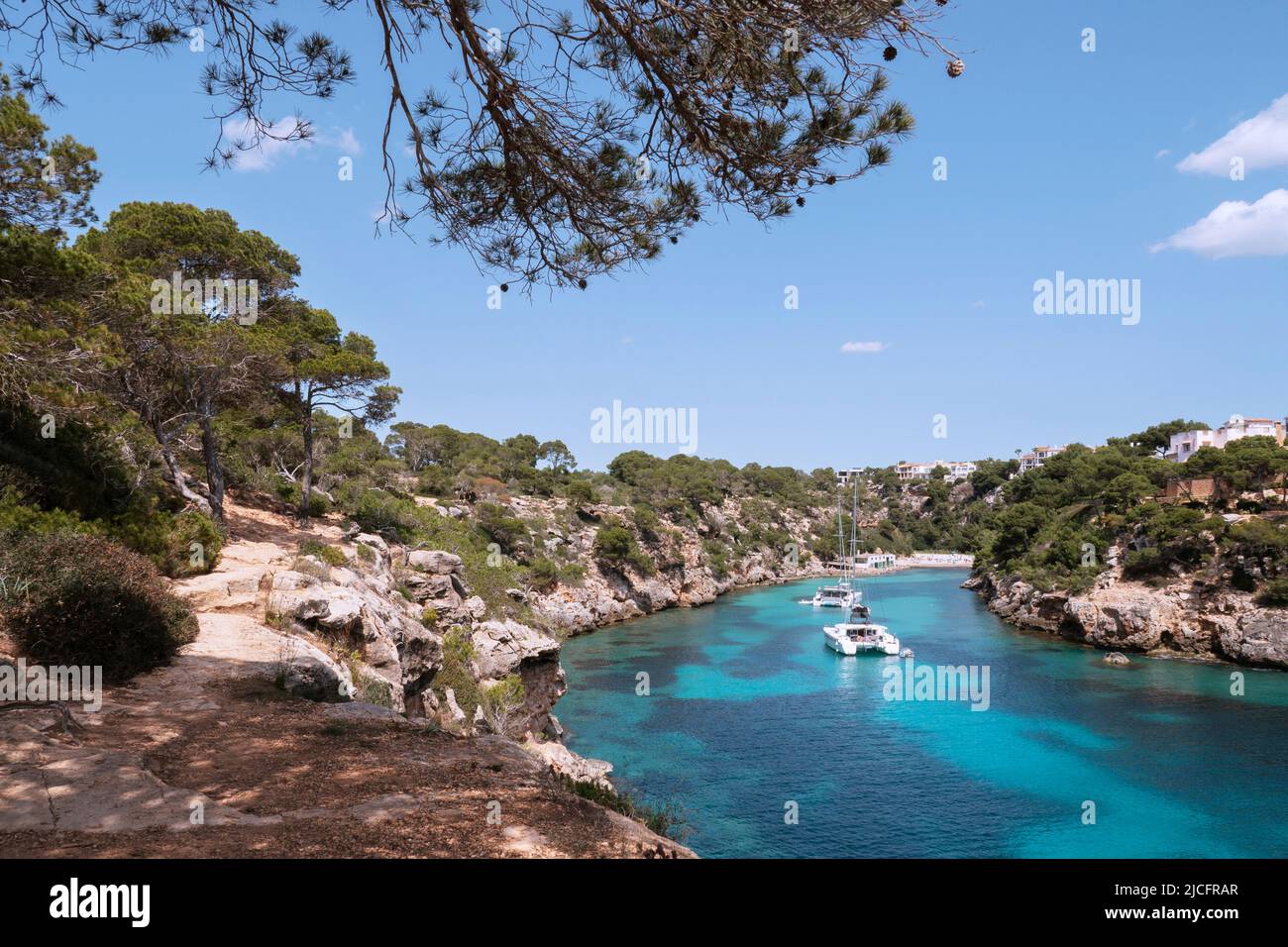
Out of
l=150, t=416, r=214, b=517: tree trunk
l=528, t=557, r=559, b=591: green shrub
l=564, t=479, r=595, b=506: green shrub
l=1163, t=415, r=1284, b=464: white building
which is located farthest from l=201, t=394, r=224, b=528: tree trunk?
l=1163, t=415, r=1284, b=464: white building

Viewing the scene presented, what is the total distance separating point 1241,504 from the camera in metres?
39.4

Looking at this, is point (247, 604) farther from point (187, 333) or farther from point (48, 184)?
point (187, 333)

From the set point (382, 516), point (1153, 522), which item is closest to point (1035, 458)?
Answer: point (1153, 522)

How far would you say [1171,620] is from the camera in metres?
34.7

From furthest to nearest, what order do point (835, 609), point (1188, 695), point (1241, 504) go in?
point (835, 609)
point (1241, 504)
point (1188, 695)

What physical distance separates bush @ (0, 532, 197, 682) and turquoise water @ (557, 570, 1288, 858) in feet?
38.0

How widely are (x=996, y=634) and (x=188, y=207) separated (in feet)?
145

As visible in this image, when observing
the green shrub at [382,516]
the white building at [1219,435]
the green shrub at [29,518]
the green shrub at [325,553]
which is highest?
the white building at [1219,435]

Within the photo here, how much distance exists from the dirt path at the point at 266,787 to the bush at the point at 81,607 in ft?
1.57

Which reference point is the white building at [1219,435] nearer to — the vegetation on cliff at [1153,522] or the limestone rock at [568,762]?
the vegetation on cliff at [1153,522]

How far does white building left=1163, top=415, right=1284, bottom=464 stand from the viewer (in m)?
60.8

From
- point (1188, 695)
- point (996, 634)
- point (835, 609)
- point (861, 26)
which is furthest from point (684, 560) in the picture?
point (861, 26)

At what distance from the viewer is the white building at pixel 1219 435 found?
6077 centimetres

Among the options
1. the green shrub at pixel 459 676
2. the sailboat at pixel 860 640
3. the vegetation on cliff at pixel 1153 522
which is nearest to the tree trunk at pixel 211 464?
the green shrub at pixel 459 676
